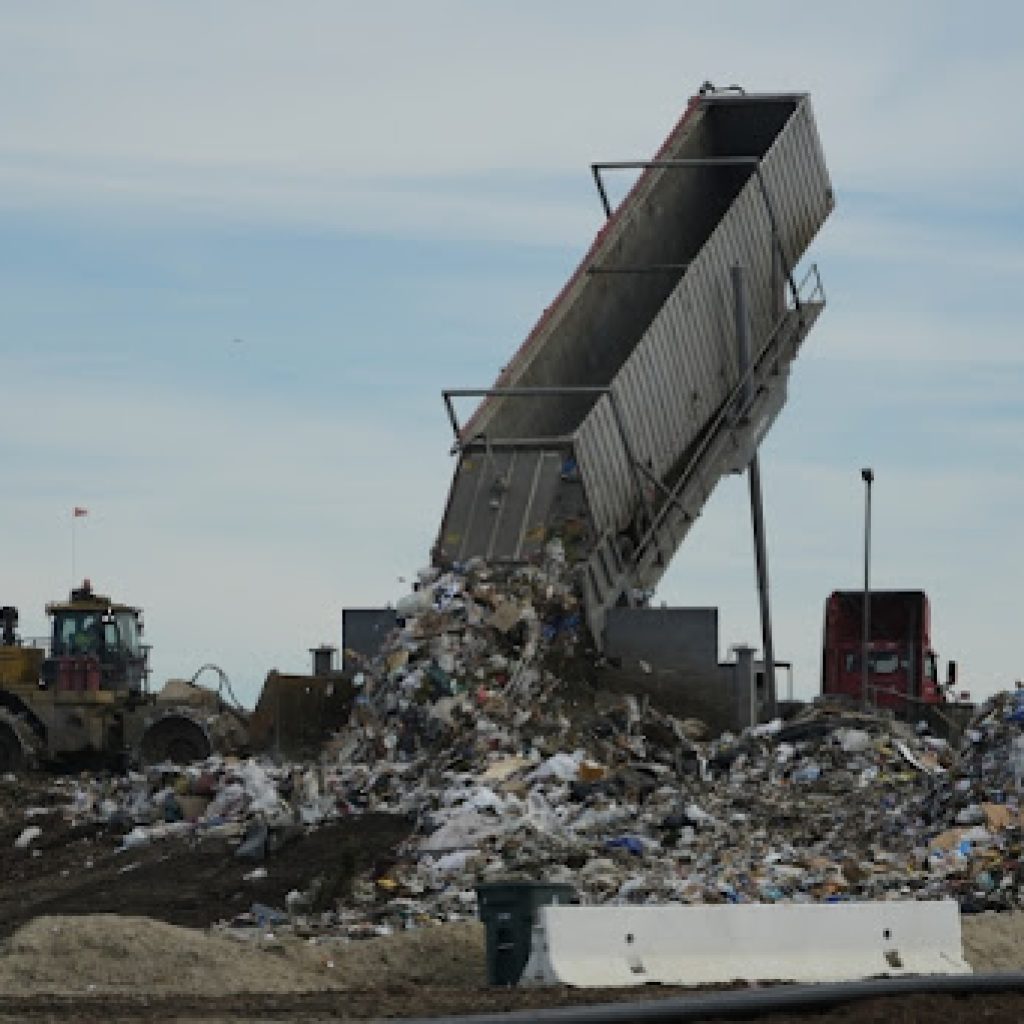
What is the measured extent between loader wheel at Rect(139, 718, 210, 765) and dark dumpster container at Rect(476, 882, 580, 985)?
1430cm

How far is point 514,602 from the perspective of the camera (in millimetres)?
23547

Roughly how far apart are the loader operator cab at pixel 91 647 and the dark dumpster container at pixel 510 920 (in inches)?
616

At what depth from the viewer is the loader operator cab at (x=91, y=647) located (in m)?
29.2

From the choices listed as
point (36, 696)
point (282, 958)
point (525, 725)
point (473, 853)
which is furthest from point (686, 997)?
point (36, 696)

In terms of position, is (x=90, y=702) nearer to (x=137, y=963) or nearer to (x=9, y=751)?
(x=9, y=751)

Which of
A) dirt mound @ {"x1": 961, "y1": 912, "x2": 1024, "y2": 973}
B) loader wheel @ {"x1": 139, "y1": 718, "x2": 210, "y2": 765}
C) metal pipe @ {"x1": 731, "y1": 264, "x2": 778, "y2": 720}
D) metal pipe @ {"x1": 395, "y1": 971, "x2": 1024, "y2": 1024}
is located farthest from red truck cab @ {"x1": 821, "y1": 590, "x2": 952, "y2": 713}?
metal pipe @ {"x1": 395, "y1": 971, "x2": 1024, "y2": 1024}

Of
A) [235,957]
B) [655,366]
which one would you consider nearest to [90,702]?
[655,366]

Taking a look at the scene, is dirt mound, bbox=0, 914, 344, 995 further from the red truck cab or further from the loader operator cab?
the red truck cab

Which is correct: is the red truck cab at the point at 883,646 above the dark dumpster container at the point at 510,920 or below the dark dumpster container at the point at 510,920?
above

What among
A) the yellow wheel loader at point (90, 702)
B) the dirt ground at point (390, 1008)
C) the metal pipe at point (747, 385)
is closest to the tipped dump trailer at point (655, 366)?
the metal pipe at point (747, 385)

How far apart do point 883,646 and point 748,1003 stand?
20.2 m

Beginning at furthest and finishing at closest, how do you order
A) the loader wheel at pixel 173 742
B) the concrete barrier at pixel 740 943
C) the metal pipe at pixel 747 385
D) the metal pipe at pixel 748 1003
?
the loader wheel at pixel 173 742
the metal pipe at pixel 747 385
the concrete barrier at pixel 740 943
the metal pipe at pixel 748 1003

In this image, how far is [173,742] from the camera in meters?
28.2

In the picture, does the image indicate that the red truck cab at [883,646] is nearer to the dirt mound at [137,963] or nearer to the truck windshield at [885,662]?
the truck windshield at [885,662]
